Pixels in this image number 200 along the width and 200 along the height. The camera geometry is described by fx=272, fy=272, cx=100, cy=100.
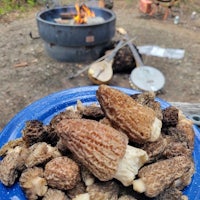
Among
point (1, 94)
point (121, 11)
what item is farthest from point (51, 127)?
point (121, 11)

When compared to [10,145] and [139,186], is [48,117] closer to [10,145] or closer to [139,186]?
[10,145]

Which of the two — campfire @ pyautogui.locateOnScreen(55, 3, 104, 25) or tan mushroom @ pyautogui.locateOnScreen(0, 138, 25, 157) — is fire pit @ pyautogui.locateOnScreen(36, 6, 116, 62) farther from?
tan mushroom @ pyautogui.locateOnScreen(0, 138, 25, 157)

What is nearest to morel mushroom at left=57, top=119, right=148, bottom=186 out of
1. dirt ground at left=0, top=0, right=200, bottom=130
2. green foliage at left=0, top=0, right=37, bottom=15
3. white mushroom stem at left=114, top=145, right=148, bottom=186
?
white mushroom stem at left=114, top=145, right=148, bottom=186

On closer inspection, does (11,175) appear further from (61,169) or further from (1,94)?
(1,94)

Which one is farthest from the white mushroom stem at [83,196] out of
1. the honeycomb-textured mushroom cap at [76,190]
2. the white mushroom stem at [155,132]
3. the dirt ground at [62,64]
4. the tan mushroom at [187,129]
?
the dirt ground at [62,64]

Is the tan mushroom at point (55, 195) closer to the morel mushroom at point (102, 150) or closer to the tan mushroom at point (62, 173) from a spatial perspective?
the tan mushroom at point (62, 173)
